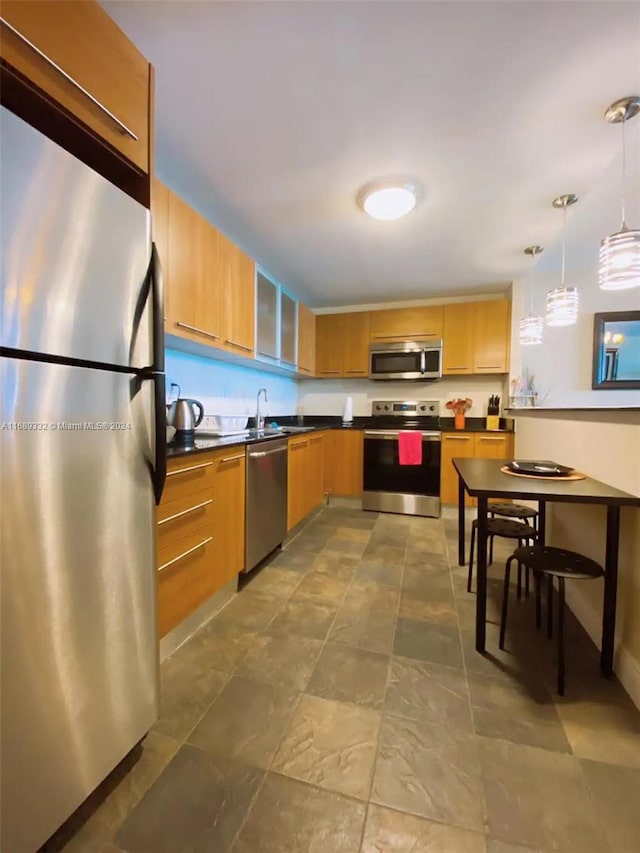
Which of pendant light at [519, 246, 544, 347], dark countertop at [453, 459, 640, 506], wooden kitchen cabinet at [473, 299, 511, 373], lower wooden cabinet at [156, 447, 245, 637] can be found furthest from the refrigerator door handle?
wooden kitchen cabinet at [473, 299, 511, 373]

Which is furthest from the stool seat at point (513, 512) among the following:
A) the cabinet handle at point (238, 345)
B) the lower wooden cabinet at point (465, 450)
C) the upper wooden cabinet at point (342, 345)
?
the upper wooden cabinet at point (342, 345)

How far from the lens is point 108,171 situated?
1.16 m

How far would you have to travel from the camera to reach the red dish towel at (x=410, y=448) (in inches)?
141

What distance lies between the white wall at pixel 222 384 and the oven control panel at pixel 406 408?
1.19 metres

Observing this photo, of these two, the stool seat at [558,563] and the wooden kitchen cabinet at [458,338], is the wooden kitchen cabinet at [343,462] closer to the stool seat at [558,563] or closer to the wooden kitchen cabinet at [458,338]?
the wooden kitchen cabinet at [458,338]

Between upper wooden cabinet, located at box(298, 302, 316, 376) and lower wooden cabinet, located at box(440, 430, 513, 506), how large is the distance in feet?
5.39

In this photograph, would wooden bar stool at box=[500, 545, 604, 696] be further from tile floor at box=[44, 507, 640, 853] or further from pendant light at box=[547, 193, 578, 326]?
pendant light at box=[547, 193, 578, 326]

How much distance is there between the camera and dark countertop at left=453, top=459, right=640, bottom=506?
1.34 m

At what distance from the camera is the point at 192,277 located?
1997mm

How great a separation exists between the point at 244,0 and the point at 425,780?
243 centimetres

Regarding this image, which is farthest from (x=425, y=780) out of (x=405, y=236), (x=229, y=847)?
(x=405, y=236)

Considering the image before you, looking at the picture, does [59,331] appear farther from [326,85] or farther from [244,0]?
[326,85]

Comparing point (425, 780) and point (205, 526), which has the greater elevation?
point (205, 526)
